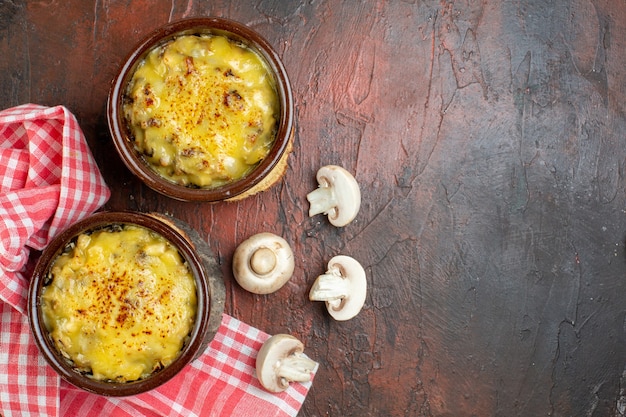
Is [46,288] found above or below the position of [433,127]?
below

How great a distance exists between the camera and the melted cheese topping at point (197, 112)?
2.29m

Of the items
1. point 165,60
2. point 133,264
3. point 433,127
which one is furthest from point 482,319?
point 165,60

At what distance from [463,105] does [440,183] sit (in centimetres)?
31

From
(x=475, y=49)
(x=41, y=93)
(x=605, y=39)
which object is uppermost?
(x=605, y=39)

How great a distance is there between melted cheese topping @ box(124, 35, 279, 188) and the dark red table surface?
14.8 inches

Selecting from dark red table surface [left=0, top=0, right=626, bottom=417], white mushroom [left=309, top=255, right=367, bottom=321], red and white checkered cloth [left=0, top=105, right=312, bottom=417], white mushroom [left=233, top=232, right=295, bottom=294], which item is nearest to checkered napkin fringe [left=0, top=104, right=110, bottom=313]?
red and white checkered cloth [left=0, top=105, right=312, bottom=417]

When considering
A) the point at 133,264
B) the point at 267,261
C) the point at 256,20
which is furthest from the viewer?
the point at 256,20

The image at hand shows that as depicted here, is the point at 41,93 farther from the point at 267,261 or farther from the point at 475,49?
the point at 475,49

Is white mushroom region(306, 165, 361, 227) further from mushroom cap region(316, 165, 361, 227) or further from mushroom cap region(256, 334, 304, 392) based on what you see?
mushroom cap region(256, 334, 304, 392)

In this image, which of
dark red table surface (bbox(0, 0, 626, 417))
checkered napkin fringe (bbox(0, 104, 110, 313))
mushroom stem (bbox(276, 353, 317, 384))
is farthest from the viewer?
dark red table surface (bbox(0, 0, 626, 417))

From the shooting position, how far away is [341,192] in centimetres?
257

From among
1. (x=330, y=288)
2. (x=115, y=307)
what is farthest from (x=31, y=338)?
(x=330, y=288)

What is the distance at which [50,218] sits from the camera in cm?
248

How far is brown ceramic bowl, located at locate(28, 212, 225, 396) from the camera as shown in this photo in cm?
221
